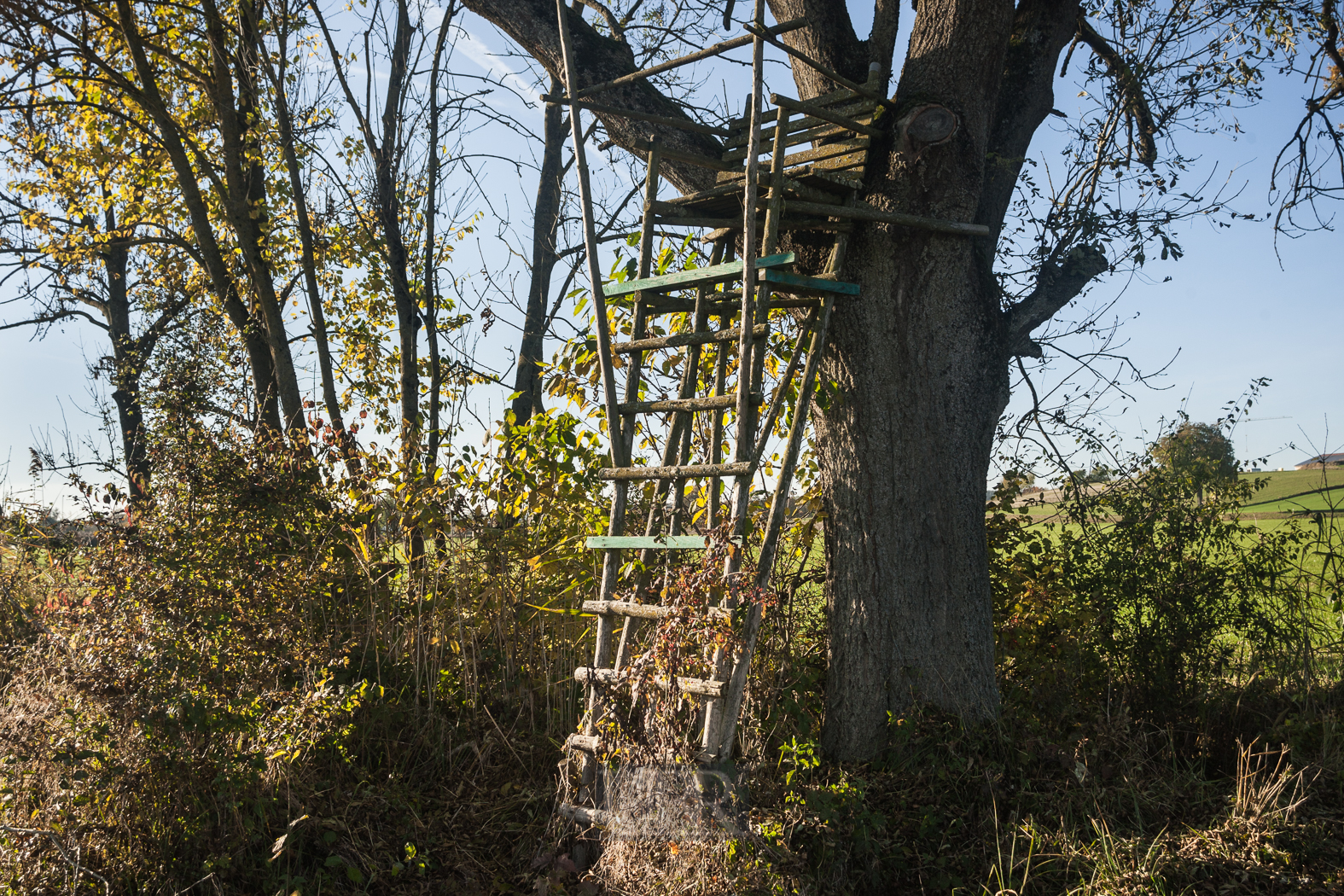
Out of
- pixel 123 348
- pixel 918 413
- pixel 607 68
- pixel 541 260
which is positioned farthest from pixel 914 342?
pixel 123 348

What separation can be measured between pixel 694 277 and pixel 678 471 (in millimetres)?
941

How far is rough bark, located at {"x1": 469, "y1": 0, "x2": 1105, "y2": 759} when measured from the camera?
4.84 metres

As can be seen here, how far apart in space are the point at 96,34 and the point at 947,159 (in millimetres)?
8586

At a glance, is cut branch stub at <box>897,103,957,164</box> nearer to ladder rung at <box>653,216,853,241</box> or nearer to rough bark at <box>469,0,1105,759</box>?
rough bark at <box>469,0,1105,759</box>

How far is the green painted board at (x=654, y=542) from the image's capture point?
402cm

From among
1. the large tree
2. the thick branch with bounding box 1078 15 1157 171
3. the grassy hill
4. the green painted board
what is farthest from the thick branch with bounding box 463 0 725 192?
the grassy hill

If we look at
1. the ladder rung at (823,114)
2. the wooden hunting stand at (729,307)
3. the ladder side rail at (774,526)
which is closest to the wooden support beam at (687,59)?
the wooden hunting stand at (729,307)

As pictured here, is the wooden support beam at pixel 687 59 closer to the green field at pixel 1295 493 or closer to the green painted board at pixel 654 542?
the green painted board at pixel 654 542

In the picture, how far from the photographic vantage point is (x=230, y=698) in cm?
434

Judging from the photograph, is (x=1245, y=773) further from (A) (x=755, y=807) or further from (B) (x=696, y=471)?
(B) (x=696, y=471)

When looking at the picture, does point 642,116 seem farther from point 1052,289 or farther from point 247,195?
point 247,195

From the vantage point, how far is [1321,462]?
5.50m

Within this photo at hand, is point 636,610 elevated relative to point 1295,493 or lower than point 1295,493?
lower

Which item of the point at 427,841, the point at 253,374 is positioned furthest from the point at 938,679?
the point at 253,374
